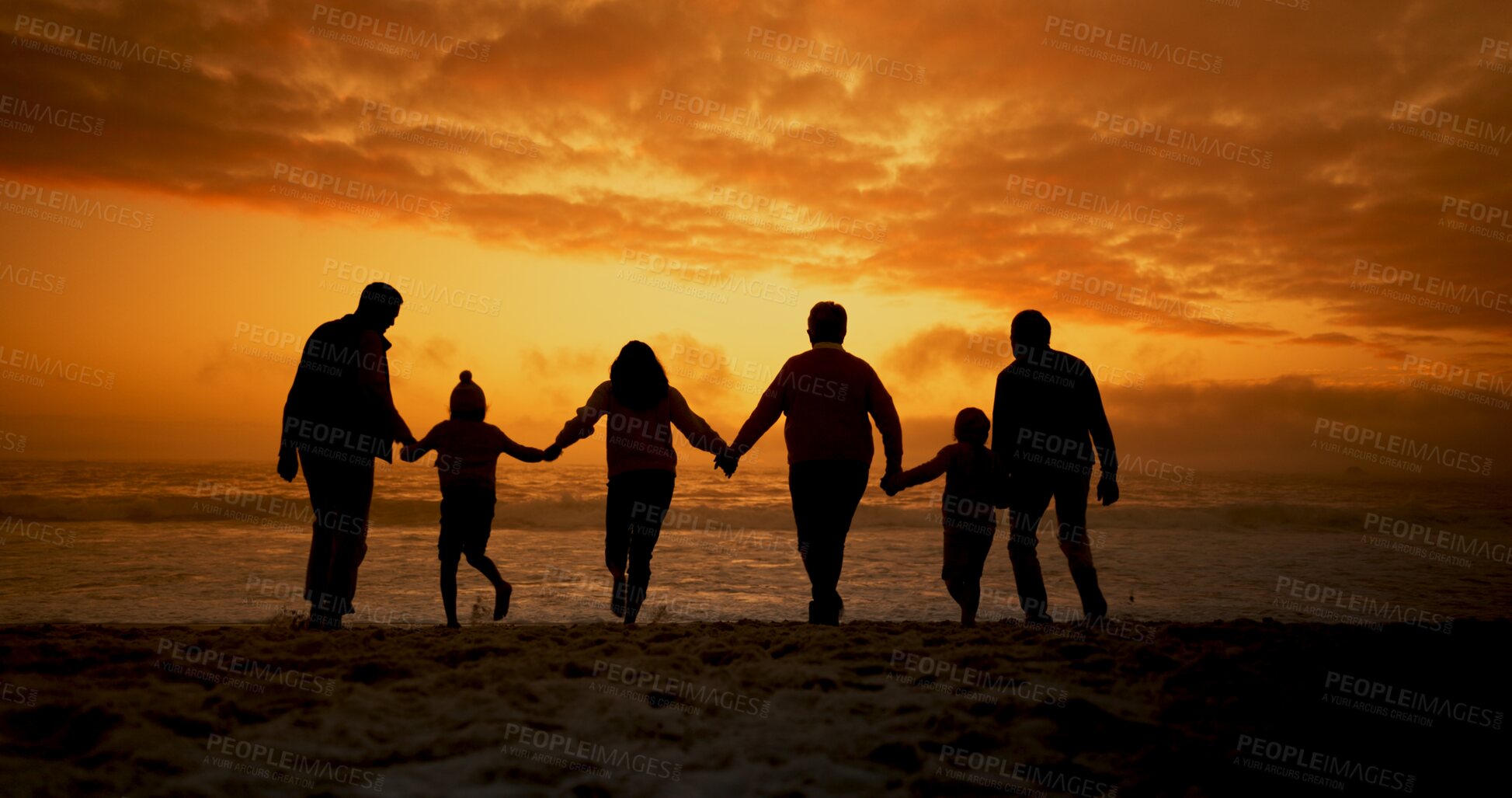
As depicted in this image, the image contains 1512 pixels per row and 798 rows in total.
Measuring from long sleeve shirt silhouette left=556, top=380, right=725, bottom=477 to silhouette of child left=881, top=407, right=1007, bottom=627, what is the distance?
65.5 inches

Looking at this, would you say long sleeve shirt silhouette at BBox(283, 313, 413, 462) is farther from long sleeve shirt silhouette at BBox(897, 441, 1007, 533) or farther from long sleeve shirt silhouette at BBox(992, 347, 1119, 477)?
long sleeve shirt silhouette at BBox(992, 347, 1119, 477)

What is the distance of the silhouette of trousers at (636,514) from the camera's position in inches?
255

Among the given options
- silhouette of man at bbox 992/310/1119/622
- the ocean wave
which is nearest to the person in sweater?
silhouette of man at bbox 992/310/1119/622

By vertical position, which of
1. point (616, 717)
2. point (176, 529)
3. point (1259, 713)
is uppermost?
point (1259, 713)

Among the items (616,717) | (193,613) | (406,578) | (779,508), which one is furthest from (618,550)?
(779,508)

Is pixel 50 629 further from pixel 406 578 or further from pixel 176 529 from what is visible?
pixel 176 529

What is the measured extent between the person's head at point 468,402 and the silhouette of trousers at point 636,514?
1296mm

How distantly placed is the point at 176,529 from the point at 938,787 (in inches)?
846

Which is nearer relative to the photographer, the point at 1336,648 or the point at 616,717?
the point at 616,717

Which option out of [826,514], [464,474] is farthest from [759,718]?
[464,474]

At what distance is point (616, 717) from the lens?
3.58 meters

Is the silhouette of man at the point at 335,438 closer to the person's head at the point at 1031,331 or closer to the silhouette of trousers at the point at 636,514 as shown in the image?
the silhouette of trousers at the point at 636,514

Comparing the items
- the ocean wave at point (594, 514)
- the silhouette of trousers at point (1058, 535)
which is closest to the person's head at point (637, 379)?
the silhouette of trousers at point (1058, 535)

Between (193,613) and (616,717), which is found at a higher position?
(616,717)
